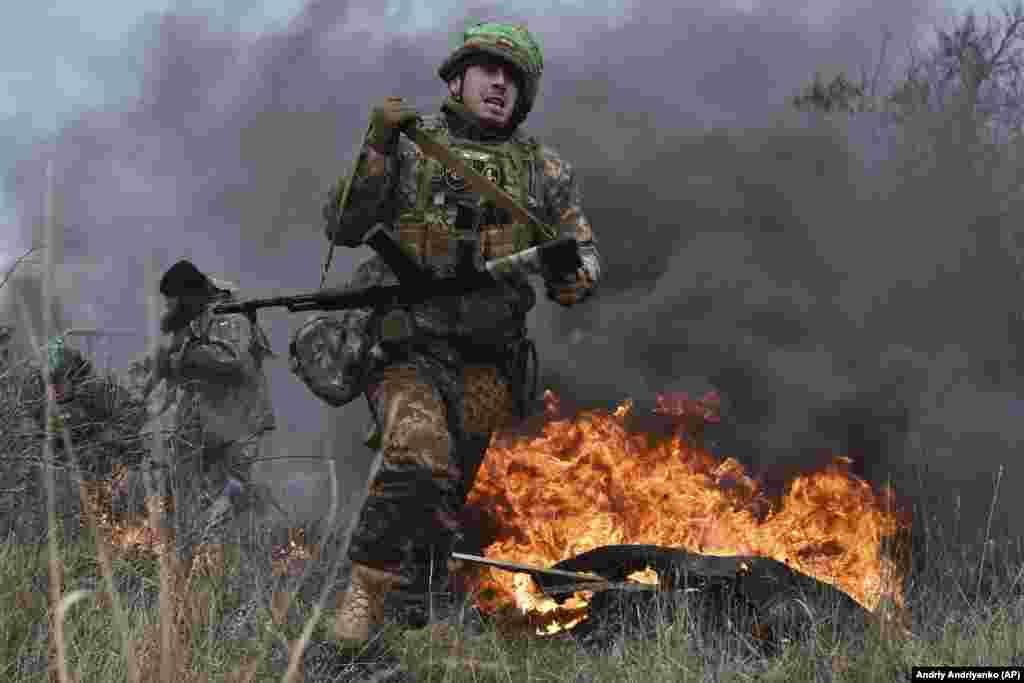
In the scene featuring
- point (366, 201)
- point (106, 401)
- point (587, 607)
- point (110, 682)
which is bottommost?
point (587, 607)

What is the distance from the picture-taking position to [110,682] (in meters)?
2.59

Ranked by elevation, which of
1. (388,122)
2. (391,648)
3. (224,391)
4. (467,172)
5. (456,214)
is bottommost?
(391,648)

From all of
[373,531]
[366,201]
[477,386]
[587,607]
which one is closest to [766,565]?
[587,607]

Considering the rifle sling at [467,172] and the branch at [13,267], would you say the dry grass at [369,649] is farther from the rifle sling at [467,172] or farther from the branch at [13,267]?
the rifle sling at [467,172]

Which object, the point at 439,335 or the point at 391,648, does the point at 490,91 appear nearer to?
the point at 439,335

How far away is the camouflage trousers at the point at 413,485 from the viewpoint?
13.3 feet

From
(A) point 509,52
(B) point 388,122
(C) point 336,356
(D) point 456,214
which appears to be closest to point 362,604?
(C) point 336,356

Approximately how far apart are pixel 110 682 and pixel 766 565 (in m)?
3.25

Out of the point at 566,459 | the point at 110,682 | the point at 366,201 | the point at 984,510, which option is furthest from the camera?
the point at 984,510

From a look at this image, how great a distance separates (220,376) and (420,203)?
402cm

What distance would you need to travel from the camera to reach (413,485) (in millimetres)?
4070

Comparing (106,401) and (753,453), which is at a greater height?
(106,401)

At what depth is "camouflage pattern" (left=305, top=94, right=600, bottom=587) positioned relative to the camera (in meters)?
4.07

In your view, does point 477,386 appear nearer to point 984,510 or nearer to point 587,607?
point 587,607
